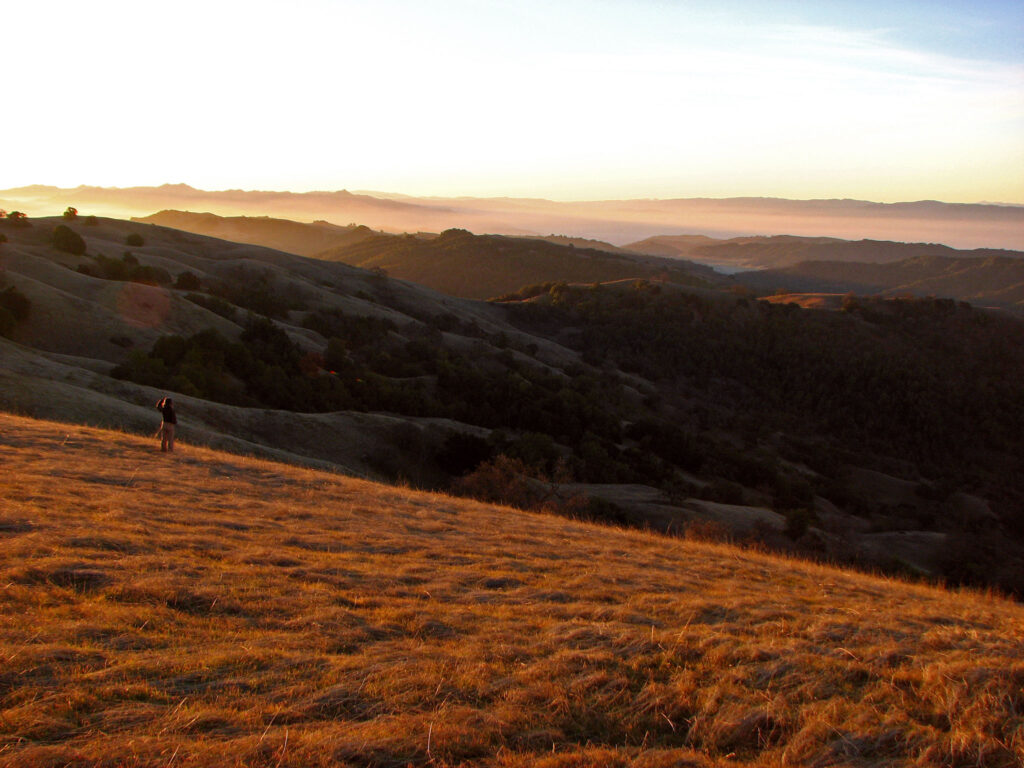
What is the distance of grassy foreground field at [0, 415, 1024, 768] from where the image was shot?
12.9 feet

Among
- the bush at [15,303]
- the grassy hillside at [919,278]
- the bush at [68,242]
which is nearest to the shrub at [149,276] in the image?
the bush at [68,242]

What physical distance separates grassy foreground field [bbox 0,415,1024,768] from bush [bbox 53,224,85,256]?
113 ft

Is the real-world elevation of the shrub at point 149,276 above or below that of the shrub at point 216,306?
above

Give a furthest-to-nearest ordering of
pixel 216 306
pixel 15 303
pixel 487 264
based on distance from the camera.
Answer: pixel 487 264, pixel 216 306, pixel 15 303

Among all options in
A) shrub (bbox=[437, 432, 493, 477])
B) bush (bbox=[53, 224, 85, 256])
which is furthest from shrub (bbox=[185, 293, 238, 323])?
shrub (bbox=[437, 432, 493, 477])

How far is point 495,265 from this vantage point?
3954 inches

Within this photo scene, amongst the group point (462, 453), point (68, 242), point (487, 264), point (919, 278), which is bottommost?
point (462, 453)

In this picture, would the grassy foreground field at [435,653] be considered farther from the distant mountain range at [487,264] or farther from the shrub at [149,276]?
the distant mountain range at [487,264]

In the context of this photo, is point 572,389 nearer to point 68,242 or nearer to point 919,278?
point 68,242

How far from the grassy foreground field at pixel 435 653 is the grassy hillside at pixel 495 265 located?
270ft

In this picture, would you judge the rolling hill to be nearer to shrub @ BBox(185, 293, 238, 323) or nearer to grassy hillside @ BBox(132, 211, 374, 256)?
shrub @ BBox(185, 293, 238, 323)

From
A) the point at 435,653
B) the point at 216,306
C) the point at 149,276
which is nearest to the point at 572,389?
the point at 216,306

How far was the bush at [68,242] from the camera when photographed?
38.1 metres

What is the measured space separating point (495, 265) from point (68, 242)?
66889 millimetres
